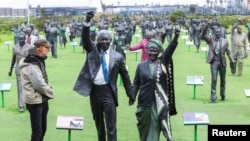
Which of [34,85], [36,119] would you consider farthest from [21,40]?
[36,119]

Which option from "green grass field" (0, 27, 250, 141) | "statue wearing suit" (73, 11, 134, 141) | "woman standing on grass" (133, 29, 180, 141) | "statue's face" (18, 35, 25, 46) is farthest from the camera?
"statue's face" (18, 35, 25, 46)

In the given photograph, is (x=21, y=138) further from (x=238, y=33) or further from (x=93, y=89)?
(x=238, y=33)

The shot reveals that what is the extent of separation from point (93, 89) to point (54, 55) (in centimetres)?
2258

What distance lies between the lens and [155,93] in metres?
8.66

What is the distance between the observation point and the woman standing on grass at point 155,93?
862cm

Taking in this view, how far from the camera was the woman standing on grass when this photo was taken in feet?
28.3

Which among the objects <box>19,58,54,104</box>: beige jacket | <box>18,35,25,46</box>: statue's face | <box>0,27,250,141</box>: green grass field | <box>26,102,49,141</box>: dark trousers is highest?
<box>18,35,25,46</box>: statue's face

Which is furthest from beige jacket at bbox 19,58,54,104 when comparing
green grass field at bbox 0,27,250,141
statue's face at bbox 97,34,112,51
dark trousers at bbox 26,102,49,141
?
green grass field at bbox 0,27,250,141

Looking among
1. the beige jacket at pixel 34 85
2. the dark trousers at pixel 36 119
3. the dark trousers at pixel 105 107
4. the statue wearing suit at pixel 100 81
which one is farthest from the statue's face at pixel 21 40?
the dark trousers at pixel 105 107

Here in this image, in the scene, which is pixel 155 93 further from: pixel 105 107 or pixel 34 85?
pixel 34 85

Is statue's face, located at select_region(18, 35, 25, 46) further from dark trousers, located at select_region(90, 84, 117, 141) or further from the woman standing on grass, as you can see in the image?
the woman standing on grass

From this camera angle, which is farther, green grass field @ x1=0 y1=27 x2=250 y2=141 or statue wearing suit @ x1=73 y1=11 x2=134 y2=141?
green grass field @ x1=0 y1=27 x2=250 y2=141

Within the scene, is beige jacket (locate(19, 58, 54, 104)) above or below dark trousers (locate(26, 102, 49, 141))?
above

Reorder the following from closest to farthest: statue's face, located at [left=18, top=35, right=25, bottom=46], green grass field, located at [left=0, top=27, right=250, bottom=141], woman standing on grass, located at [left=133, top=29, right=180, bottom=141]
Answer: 1. woman standing on grass, located at [left=133, top=29, right=180, bottom=141]
2. green grass field, located at [left=0, top=27, right=250, bottom=141]
3. statue's face, located at [left=18, top=35, right=25, bottom=46]
